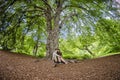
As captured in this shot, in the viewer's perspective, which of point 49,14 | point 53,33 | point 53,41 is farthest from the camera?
point 49,14

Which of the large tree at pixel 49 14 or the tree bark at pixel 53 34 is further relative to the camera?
the large tree at pixel 49 14

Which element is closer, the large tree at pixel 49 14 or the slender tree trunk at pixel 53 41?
the slender tree trunk at pixel 53 41

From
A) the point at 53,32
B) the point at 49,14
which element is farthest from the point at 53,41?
the point at 49,14

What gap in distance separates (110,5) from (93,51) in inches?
381

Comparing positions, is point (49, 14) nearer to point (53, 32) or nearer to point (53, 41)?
point (53, 32)

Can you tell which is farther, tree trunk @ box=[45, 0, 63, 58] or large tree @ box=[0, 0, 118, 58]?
large tree @ box=[0, 0, 118, 58]

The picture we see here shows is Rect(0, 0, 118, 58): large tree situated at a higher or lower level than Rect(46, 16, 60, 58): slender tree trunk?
higher

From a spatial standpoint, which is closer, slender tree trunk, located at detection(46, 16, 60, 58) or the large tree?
slender tree trunk, located at detection(46, 16, 60, 58)

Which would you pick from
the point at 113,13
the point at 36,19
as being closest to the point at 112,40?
the point at 113,13

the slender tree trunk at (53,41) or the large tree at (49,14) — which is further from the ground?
the large tree at (49,14)

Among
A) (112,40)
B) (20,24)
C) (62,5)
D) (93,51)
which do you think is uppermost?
(62,5)

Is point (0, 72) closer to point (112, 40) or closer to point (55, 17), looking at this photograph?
point (55, 17)

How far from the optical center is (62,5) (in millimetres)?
16719

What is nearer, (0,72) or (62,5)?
(0,72)
